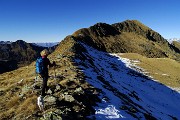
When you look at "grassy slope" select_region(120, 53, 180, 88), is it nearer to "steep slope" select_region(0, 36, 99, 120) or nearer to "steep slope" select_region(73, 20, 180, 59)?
"steep slope" select_region(0, 36, 99, 120)

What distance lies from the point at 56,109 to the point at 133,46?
166m

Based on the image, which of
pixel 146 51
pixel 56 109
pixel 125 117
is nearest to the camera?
pixel 56 109

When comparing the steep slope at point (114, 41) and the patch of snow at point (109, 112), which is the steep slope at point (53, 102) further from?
the steep slope at point (114, 41)

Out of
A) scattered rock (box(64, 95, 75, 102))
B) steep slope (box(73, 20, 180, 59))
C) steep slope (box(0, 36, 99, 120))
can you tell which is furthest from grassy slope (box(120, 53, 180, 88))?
steep slope (box(73, 20, 180, 59))

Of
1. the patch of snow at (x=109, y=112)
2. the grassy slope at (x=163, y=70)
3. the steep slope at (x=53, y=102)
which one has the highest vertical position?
the steep slope at (x=53, y=102)

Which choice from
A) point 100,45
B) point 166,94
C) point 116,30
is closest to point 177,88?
point 166,94

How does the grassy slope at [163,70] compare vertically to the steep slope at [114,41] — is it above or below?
below

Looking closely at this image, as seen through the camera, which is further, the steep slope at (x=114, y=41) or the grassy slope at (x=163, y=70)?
the steep slope at (x=114, y=41)

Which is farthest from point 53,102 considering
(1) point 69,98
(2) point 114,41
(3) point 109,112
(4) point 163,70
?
(2) point 114,41

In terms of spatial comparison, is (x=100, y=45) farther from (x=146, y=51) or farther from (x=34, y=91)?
(x=34, y=91)

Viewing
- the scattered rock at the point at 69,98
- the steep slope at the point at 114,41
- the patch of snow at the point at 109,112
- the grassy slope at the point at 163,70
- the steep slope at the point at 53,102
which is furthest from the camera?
the steep slope at the point at 114,41

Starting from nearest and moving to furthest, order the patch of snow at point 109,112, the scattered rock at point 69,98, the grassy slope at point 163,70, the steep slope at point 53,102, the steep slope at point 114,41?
1. the steep slope at point 53,102
2. the patch of snow at point 109,112
3. the scattered rock at point 69,98
4. the grassy slope at point 163,70
5. the steep slope at point 114,41

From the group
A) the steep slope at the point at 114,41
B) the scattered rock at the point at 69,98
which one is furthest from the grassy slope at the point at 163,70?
the steep slope at the point at 114,41

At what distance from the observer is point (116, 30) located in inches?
7771
